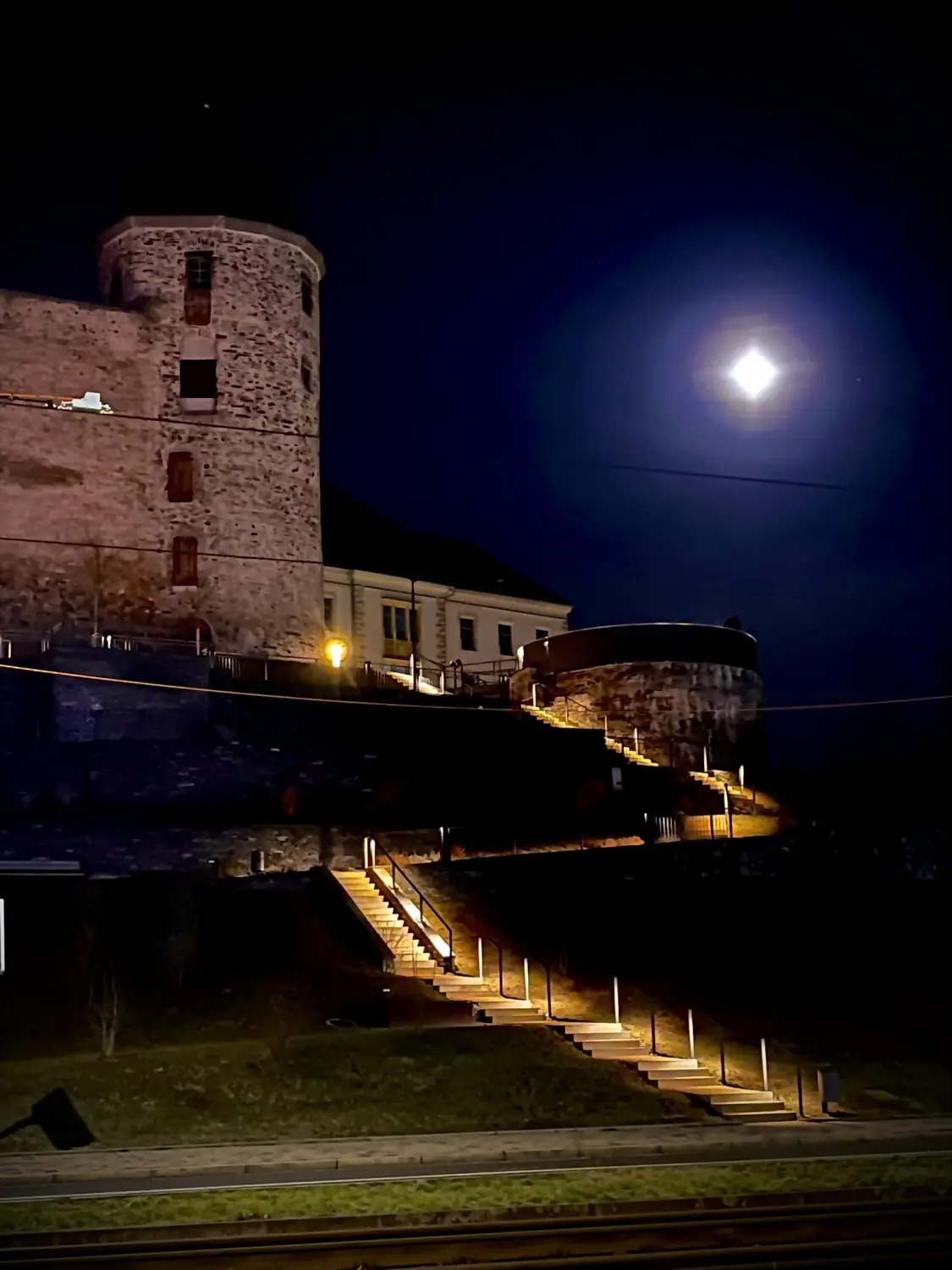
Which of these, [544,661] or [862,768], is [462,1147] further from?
[862,768]

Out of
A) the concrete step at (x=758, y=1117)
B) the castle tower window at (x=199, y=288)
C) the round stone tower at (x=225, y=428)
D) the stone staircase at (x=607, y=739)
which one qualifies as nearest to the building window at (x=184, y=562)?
the round stone tower at (x=225, y=428)

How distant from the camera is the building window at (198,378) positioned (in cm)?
4125

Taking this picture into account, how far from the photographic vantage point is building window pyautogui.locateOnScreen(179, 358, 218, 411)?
41.2 m

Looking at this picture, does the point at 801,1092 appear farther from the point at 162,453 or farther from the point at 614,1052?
the point at 162,453

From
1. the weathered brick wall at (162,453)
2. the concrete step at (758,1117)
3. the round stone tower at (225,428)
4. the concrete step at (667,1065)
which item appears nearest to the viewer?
the concrete step at (758,1117)

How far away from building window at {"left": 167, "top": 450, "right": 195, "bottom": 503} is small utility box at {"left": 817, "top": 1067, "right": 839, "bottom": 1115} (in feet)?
86.4

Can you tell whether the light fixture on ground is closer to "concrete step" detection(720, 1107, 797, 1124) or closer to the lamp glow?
the lamp glow

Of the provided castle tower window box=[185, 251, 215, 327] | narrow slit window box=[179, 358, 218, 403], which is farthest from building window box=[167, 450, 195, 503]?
castle tower window box=[185, 251, 215, 327]

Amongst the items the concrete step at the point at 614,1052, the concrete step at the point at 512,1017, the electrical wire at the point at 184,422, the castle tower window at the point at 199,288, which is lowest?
the concrete step at the point at 614,1052

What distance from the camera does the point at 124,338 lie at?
40656 mm

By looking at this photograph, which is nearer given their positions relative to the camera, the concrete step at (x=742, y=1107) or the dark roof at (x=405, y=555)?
the concrete step at (x=742, y=1107)

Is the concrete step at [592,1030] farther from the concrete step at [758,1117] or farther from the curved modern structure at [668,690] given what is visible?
the curved modern structure at [668,690]

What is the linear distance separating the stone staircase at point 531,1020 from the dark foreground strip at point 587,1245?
5.63 m

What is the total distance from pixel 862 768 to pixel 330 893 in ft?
98.9
